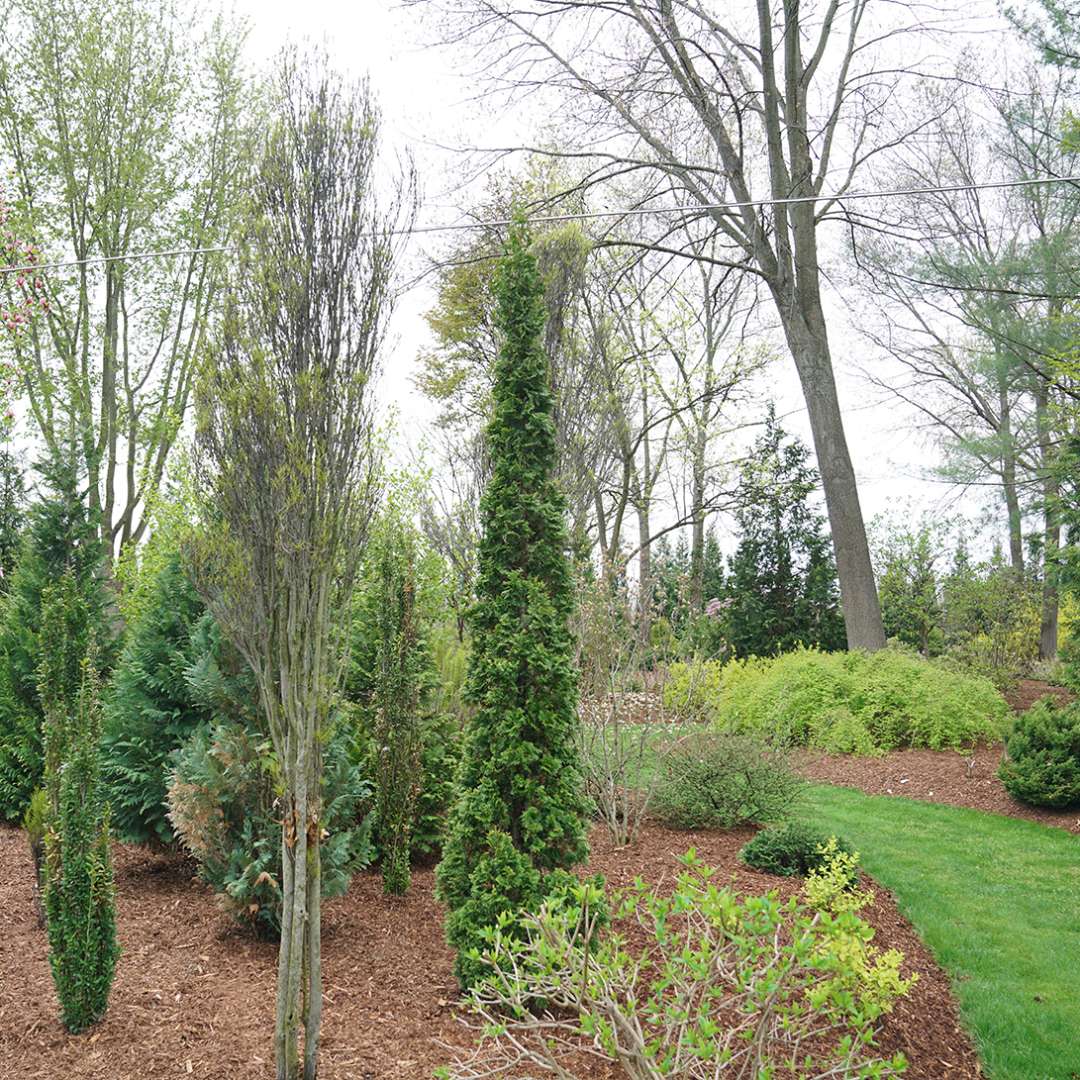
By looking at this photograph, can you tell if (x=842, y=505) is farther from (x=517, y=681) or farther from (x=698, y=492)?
(x=517, y=681)

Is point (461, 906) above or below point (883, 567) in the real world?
below

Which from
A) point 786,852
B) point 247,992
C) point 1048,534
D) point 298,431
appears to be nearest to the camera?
point 298,431

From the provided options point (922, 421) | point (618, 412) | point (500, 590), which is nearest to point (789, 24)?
point (618, 412)

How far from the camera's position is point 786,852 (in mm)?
6207

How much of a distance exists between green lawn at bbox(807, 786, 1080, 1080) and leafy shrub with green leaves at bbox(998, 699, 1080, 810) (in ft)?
1.44

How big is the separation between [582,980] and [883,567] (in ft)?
59.5

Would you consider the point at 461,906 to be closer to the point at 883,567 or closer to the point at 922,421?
the point at 883,567

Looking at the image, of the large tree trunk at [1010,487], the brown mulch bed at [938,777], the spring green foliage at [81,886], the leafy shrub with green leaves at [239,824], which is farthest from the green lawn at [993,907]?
the large tree trunk at [1010,487]

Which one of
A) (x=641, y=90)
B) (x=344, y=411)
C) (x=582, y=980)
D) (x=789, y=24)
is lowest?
(x=582, y=980)

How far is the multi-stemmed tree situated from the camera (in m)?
3.46

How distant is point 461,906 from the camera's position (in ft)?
13.9

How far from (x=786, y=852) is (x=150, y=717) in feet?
13.8

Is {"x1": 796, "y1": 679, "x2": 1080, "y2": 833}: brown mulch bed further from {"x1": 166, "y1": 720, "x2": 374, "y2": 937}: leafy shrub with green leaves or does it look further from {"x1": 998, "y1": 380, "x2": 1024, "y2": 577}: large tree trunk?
{"x1": 166, "y1": 720, "x2": 374, "y2": 937}: leafy shrub with green leaves

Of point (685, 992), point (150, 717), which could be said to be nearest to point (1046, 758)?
point (685, 992)
